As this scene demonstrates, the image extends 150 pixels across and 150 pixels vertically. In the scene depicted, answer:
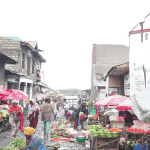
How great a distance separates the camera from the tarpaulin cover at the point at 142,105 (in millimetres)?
4379

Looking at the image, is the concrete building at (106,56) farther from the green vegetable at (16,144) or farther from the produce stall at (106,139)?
the green vegetable at (16,144)

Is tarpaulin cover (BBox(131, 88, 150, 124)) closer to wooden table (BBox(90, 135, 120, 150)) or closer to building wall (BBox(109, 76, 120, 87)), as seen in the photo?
wooden table (BBox(90, 135, 120, 150))

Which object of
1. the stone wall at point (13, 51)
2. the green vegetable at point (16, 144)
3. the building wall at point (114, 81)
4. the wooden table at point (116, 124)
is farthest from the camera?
the stone wall at point (13, 51)

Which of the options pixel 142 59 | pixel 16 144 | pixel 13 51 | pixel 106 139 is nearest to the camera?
pixel 16 144

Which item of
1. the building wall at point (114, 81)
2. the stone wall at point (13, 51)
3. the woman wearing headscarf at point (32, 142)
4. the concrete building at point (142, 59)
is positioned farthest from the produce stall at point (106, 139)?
the stone wall at point (13, 51)

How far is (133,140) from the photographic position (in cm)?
886

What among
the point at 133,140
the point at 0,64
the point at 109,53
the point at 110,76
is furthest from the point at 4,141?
the point at 109,53

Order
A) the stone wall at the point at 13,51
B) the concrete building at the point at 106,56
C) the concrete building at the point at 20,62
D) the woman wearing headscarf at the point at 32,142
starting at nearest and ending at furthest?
the woman wearing headscarf at the point at 32,142 → the concrete building at the point at 20,62 → the stone wall at the point at 13,51 → the concrete building at the point at 106,56

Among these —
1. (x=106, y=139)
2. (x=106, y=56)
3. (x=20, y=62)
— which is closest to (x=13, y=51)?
(x=20, y=62)

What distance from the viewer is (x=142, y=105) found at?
465 cm

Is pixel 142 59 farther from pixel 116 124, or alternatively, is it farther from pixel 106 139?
pixel 106 139

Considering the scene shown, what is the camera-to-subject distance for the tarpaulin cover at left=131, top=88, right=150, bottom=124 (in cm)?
438

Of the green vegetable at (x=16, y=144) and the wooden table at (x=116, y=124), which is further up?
the wooden table at (x=116, y=124)

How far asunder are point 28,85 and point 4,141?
1863 centimetres
